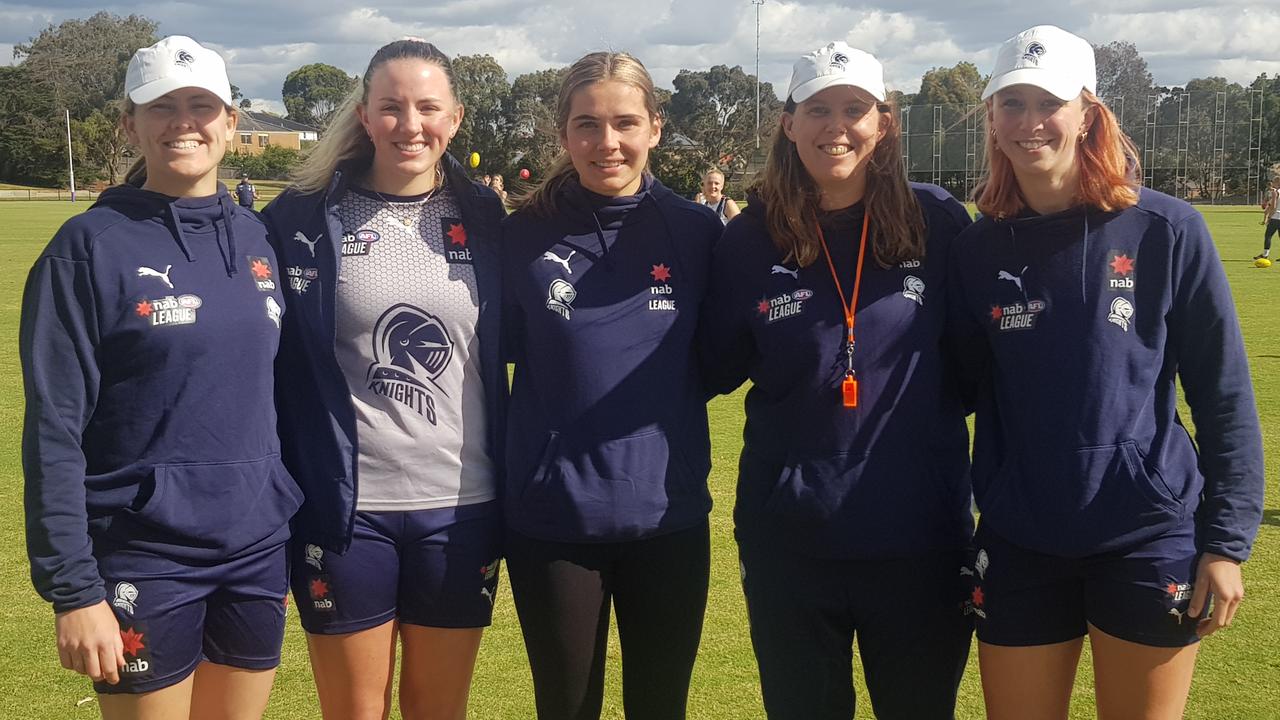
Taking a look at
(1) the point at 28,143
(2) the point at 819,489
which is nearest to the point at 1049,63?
(2) the point at 819,489

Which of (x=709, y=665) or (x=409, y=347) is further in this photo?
(x=709, y=665)

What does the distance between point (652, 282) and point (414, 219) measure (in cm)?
76

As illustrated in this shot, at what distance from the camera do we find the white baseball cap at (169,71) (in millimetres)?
2930

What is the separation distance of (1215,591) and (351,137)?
278 centimetres

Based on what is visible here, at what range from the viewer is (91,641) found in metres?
2.69

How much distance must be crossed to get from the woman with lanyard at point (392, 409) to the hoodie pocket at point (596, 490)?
0.23 metres

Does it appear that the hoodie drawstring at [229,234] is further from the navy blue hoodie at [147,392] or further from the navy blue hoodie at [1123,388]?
the navy blue hoodie at [1123,388]

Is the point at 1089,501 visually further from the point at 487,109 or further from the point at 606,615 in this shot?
the point at 487,109

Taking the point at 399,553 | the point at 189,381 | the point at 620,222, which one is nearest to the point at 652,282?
the point at 620,222

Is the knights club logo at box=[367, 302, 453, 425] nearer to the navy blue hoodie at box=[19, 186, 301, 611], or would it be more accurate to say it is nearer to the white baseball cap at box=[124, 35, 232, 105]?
the navy blue hoodie at box=[19, 186, 301, 611]

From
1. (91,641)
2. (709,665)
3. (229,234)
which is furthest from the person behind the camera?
(709,665)

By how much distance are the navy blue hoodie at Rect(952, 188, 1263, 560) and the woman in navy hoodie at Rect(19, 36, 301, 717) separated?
206 centimetres

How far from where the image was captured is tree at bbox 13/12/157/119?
286ft

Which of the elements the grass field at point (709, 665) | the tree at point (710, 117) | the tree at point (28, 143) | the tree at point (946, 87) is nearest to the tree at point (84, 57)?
the tree at point (28, 143)
